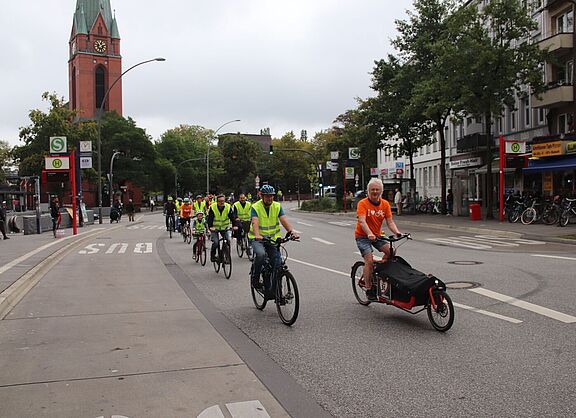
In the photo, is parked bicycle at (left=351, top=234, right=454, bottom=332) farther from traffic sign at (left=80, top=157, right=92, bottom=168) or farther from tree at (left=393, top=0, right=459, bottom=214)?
traffic sign at (left=80, top=157, right=92, bottom=168)

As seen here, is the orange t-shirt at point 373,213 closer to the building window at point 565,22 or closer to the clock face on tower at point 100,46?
the building window at point 565,22

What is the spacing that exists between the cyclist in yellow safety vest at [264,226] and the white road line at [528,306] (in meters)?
3.32

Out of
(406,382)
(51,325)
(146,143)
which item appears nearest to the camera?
(406,382)

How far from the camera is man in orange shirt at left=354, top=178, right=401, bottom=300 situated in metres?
8.15

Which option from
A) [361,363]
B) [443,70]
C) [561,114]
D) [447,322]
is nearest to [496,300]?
[447,322]

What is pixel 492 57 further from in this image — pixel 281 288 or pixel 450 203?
pixel 281 288

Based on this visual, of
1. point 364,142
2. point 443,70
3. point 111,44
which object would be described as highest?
point 111,44

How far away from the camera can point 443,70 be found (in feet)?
101

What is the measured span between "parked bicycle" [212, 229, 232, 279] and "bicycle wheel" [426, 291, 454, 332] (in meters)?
6.24

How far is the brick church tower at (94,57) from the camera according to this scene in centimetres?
8981

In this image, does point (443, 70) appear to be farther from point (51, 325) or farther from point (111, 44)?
point (111, 44)

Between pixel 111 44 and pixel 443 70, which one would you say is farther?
pixel 111 44

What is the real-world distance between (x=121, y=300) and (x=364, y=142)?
33356 millimetres

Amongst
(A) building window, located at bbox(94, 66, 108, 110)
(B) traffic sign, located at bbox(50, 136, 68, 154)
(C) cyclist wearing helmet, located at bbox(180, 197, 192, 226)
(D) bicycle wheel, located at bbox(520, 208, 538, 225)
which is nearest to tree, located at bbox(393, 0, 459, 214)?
(D) bicycle wheel, located at bbox(520, 208, 538, 225)
